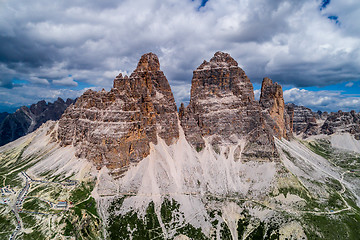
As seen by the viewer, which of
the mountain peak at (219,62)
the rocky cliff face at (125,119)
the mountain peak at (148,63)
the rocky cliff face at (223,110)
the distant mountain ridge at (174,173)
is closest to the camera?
the distant mountain ridge at (174,173)

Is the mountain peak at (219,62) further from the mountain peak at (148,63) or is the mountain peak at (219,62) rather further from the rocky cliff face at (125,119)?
the rocky cliff face at (125,119)

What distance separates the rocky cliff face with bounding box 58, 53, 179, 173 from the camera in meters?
144

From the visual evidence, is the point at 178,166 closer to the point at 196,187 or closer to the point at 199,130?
the point at 196,187

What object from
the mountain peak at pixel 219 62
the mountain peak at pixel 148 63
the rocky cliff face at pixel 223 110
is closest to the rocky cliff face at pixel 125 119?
the mountain peak at pixel 148 63

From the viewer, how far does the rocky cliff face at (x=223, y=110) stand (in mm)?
172125

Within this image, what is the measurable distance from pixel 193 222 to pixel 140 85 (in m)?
102

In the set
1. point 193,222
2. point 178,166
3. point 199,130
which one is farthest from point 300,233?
point 199,130

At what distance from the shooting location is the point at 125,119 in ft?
490

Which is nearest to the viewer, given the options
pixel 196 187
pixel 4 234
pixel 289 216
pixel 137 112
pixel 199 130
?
pixel 4 234

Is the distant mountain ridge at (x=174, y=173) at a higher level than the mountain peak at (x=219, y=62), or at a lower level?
lower

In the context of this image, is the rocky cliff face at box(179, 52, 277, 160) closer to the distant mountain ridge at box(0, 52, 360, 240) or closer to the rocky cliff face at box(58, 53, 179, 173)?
the distant mountain ridge at box(0, 52, 360, 240)

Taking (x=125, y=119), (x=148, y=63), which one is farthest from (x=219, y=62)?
(x=125, y=119)

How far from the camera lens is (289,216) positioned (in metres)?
122

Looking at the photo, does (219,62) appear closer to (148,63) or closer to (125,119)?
(148,63)
